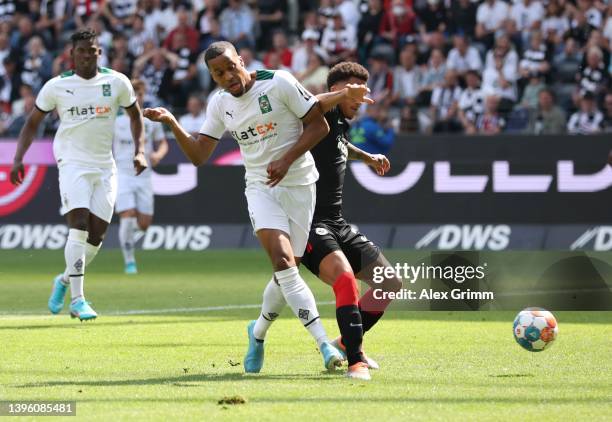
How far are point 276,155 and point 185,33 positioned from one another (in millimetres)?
16962

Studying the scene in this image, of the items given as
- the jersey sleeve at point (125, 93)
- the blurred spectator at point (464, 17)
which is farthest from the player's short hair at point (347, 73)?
the blurred spectator at point (464, 17)

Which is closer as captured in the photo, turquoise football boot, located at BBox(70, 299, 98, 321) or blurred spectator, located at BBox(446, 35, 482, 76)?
turquoise football boot, located at BBox(70, 299, 98, 321)

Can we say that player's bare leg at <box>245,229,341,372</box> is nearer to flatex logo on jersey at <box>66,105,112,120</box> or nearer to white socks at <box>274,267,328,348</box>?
white socks at <box>274,267,328,348</box>

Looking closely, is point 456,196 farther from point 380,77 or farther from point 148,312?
point 148,312

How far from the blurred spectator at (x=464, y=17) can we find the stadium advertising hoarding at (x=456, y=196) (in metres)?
4.37

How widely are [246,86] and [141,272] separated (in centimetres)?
965

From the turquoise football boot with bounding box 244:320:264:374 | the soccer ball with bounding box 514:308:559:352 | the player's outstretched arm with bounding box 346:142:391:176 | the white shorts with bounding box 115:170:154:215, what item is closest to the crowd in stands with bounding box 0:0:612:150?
the white shorts with bounding box 115:170:154:215

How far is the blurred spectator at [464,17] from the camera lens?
23.8 m

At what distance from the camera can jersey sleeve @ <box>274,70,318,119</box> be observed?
841cm

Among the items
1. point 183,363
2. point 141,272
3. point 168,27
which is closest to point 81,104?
point 183,363

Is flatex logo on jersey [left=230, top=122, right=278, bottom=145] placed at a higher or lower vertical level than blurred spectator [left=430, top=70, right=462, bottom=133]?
higher

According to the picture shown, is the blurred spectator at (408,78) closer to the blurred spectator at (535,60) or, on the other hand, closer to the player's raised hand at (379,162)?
the blurred spectator at (535,60)

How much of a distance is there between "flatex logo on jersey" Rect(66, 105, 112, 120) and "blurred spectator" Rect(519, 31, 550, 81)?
37.9 feet

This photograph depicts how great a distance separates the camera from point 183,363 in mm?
9008
